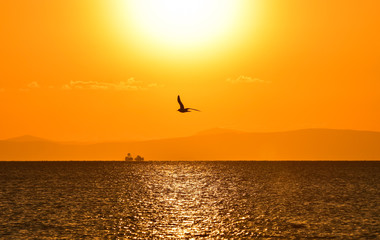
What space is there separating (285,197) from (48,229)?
176ft

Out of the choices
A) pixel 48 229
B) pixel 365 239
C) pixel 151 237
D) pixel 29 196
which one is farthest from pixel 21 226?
pixel 29 196

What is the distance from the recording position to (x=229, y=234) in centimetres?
5250

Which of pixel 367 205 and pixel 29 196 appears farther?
pixel 29 196

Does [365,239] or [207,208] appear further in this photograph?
[207,208]

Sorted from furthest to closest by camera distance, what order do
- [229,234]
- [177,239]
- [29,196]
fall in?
[29,196], [229,234], [177,239]

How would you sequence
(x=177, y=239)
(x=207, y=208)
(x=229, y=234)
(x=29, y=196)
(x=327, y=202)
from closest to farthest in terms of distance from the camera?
(x=177, y=239), (x=229, y=234), (x=207, y=208), (x=327, y=202), (x=29, y=196)

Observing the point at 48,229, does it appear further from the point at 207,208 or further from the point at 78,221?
the point at 207,208

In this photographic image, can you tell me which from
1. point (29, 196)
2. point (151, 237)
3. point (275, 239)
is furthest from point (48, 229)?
point (29, 196)

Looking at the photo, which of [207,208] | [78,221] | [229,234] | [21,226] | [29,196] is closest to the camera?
[229,234]

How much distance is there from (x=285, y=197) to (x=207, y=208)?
25.2 m

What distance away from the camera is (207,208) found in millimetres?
77250

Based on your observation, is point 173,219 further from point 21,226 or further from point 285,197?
point 285,197

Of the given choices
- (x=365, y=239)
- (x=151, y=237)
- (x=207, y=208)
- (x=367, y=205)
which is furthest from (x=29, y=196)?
(x=365, y=239)

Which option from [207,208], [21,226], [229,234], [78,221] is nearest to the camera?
[229,234]
